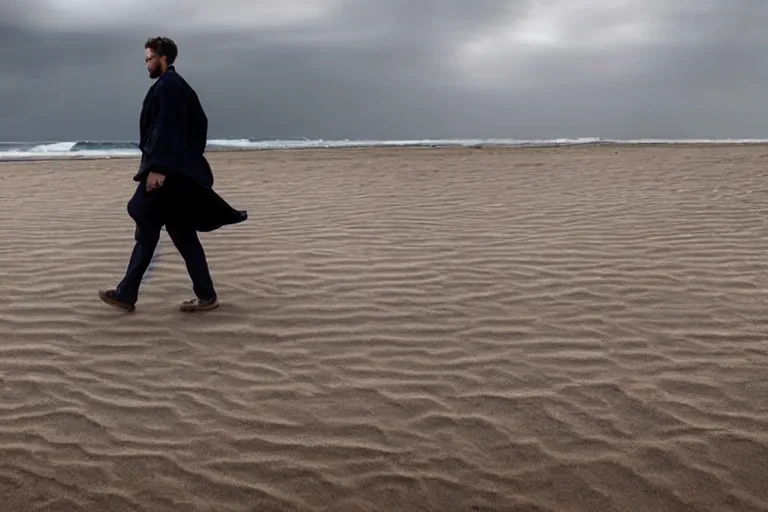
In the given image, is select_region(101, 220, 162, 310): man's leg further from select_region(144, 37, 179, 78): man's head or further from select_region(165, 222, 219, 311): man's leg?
select_region(144, 37, 179, 78): man's head

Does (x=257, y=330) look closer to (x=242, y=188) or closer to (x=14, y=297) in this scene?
(x=14, y=297)

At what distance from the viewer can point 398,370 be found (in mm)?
3766

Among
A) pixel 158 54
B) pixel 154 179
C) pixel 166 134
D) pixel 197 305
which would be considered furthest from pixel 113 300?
pixel 158 54

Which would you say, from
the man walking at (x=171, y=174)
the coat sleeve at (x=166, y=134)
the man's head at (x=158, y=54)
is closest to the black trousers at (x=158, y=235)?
the man walking at (x=171, y=174)

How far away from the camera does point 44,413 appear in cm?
333

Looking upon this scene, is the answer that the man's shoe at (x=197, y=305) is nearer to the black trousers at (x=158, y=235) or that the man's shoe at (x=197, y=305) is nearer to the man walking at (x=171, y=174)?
the black trousers at (x=158, y=235)

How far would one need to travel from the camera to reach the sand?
277 cm

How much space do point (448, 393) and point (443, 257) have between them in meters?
2.55

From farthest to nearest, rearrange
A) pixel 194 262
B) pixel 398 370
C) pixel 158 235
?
pixel 194 262 < pixel 158 235 < pixel 398 370

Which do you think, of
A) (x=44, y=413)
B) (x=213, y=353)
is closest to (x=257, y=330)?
(x=213, y=353)

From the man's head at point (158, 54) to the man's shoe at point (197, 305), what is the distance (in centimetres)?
138

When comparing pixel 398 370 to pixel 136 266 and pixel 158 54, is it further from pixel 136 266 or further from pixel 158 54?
pixel 158 54

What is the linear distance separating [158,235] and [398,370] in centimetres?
163

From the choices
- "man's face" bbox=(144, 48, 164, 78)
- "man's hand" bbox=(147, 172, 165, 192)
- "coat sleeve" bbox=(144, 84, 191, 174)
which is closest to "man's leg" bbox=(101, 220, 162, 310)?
"man's hand" bbox=(147, 172, 165, 192)
